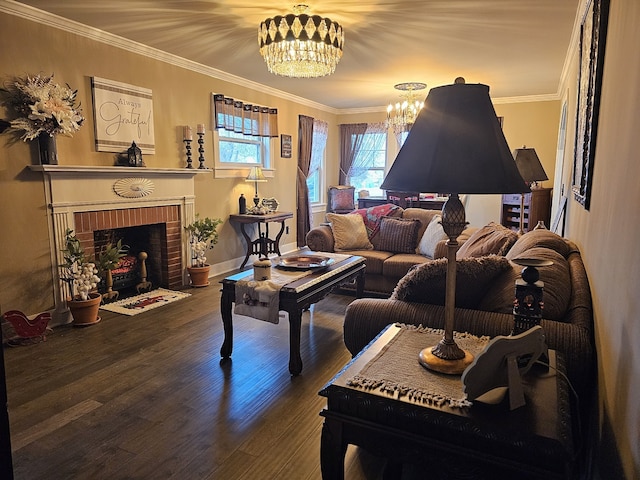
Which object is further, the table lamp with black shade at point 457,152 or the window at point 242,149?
the window at point 242,149

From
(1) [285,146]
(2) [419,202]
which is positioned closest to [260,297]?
(1) [285,146]

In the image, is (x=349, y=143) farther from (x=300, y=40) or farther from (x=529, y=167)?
(x=300, y=40)

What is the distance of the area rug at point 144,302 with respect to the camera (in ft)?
12.6

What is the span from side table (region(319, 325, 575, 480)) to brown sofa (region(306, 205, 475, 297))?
2.77 m

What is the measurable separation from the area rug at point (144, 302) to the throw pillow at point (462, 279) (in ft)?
9.15

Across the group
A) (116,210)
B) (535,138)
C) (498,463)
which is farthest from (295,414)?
(535,138)

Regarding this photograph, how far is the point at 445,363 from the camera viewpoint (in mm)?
1354

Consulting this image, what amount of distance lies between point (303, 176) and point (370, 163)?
5.53 feet

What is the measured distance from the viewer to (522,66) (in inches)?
191

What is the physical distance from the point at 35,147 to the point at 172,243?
63.0 inches

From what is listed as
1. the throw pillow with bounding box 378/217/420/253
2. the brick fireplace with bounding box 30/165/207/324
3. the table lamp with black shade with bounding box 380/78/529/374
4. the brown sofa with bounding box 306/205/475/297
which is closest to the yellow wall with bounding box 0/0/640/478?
the brick fireplace with bounding box 30/165/207/324

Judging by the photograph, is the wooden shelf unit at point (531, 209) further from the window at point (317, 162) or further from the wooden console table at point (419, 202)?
the window at point (317, 162)

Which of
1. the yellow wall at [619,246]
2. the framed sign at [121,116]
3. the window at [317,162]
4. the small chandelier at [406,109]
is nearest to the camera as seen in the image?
the yellow wall at [619,246]

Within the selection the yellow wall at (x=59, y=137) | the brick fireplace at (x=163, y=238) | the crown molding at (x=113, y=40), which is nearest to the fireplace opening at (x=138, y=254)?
the brick fireplace at (x=163, y=238)
